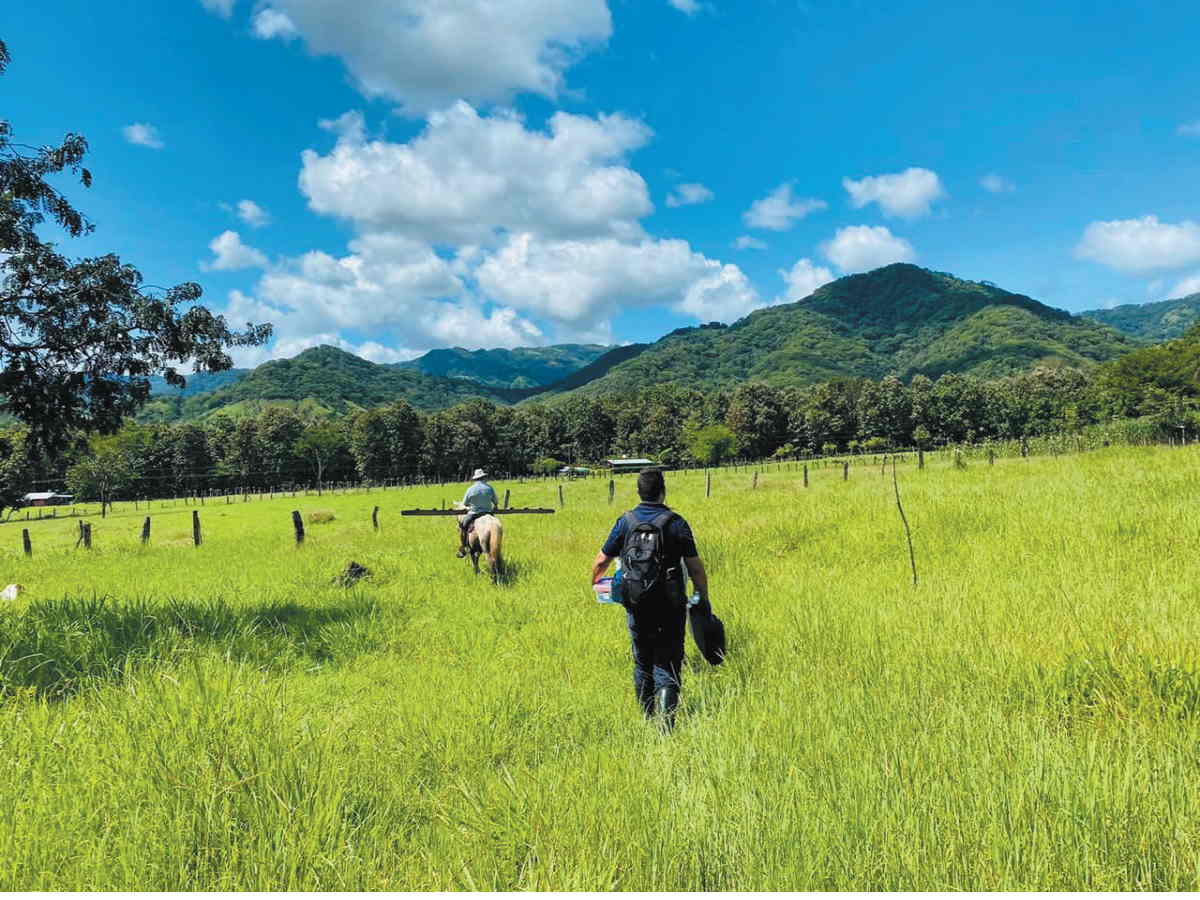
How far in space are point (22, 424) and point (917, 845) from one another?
12198mm

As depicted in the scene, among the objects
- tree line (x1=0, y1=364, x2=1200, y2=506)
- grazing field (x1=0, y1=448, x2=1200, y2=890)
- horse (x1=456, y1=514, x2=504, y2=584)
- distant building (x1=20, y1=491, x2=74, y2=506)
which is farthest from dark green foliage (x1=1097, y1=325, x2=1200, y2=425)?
distant building (x1=20, y1=491, x2=74, y2=506)

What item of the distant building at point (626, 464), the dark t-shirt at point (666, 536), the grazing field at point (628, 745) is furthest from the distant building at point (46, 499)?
the dark t-shirt at point (666, 536)

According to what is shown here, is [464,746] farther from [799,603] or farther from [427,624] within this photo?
[799,603]

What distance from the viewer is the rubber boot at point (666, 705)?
3.87 m

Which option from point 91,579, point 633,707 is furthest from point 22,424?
point 633,707

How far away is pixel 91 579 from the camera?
41.1 ft

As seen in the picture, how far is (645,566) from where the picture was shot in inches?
162

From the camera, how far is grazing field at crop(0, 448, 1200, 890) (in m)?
2.26

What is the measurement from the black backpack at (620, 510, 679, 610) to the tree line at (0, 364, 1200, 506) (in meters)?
97.3

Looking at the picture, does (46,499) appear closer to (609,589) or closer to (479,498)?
(479,498)

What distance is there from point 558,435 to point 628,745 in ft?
411

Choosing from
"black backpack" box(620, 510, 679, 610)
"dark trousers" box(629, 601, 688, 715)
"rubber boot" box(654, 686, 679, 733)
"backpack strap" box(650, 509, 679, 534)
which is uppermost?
"backpack strap" box(650, 509, 679, 534)

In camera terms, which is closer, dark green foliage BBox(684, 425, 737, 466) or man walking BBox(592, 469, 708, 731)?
man walking BBox(592, 469, 708, 731)

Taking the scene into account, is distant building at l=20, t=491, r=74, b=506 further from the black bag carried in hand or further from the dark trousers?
the black bag carried in hand
